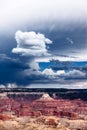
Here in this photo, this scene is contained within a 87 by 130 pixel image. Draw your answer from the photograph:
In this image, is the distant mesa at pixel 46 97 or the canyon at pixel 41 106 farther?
the distant mesa at pixel 46 97

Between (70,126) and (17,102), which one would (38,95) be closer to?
(17,102)

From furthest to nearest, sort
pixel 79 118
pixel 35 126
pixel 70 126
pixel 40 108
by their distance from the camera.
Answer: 1. pixel 40 108
2. pixel 79 118
3. pixel 70 126
4. pixel 35 126

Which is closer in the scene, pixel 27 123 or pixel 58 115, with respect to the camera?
pixel 27 123

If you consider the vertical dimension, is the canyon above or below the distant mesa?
below

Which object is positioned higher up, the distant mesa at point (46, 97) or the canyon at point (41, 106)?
the distant mesa at point (46, 97)

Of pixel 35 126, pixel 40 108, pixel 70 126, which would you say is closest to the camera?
pixel 35 126

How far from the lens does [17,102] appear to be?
70875 millimetres

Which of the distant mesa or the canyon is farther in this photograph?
the distant mesa

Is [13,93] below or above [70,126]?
above

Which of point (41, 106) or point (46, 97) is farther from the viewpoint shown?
point (46, 97)

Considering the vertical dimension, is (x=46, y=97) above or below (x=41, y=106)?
above

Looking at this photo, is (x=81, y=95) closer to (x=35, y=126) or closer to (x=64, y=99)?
(x=64, y=99)

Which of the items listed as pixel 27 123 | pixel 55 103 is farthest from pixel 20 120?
pixel 55 103

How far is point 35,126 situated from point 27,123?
7.71ft
